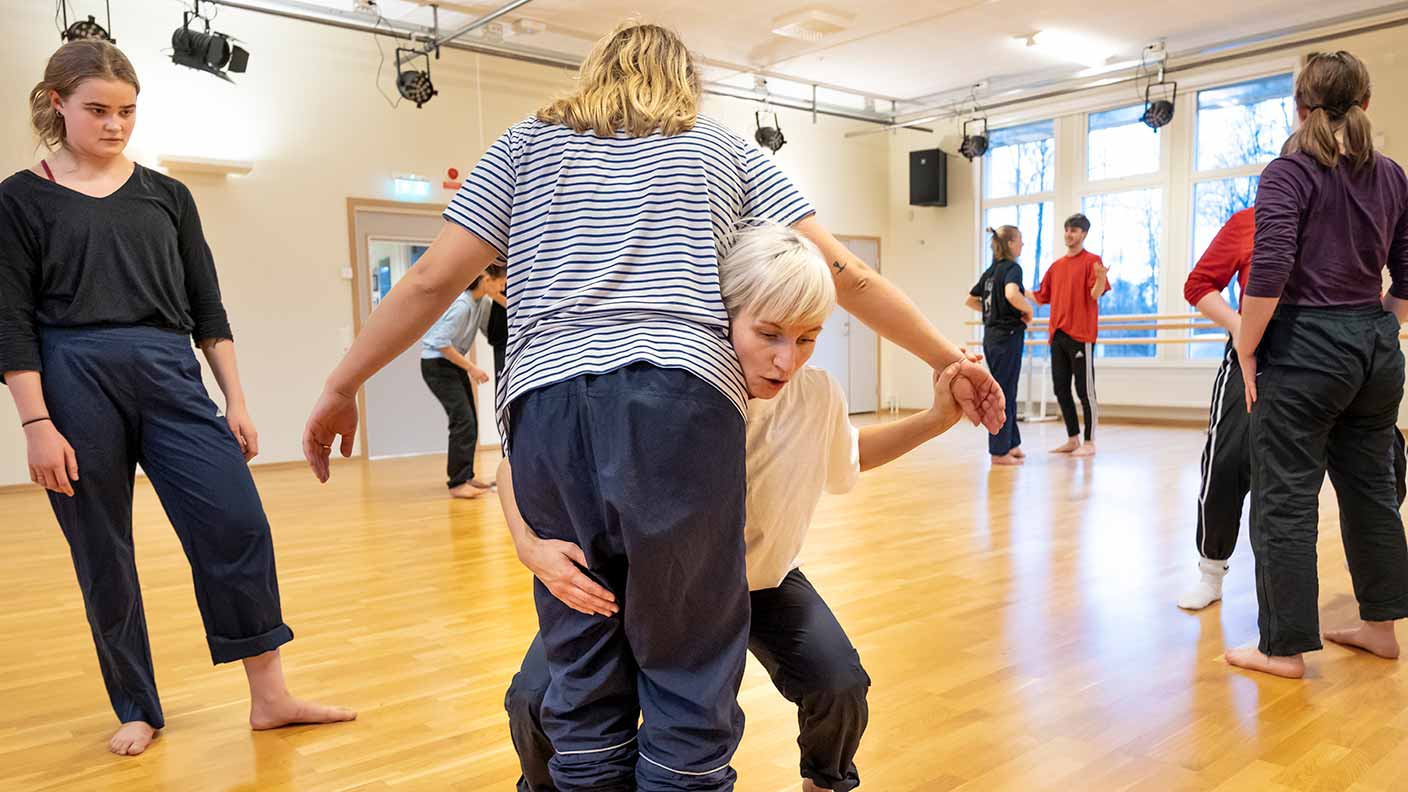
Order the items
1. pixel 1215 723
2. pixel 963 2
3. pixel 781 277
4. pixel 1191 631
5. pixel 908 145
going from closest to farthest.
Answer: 1. pixel 781 277
2. pixel 1215 723
3. pixel 1191 631
4. pixel 963 2
5. pixel 908 145

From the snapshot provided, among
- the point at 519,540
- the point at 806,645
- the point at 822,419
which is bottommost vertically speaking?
the point at 806,645

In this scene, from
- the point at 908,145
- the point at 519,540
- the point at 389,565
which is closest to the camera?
the point at 519,540

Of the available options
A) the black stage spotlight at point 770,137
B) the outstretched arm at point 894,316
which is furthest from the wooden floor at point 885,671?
the black stage spotlight at point 770,137

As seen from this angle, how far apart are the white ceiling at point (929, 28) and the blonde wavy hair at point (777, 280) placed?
6.53 metres

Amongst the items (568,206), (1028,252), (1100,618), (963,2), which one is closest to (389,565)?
(1100,618)

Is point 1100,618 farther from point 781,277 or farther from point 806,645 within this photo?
point 781,277

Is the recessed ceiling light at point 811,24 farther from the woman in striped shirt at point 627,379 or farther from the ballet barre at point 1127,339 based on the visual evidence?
the woman in striped shirt at point 627,379

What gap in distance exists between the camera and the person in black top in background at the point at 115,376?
6.51 feet

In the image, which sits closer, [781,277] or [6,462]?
[781,277]

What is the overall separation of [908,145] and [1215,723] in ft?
34.2

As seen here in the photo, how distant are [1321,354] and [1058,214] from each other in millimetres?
8761

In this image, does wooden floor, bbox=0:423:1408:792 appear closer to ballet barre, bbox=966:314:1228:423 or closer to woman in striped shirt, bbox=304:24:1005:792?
woman in striped shirt, bbox=304:24:1005:792

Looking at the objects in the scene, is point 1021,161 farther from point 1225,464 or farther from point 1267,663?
point 1267,663

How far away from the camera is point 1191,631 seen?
2887mm
